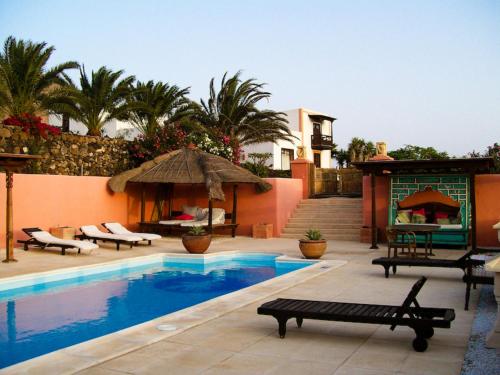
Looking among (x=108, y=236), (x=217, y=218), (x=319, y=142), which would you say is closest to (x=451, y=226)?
(x=217, y=218)

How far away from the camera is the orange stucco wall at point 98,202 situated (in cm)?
1511

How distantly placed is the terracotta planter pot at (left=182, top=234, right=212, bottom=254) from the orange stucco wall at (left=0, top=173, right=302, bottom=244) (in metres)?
4.81

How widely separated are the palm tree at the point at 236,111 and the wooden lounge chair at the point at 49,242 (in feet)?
45.3

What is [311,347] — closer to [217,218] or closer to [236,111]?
[217,218]

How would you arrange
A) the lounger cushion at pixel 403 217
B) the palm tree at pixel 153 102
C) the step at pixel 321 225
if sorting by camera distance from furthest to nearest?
1. the palm tree at pixel 153 102
2. the step at pixel 321 225
3. the lounger cushion at pixel 403 217

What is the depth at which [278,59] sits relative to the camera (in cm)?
1906

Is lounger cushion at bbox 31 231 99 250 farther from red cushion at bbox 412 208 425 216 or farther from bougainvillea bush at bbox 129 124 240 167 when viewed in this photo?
red cushion at bbox 412 208 425 216

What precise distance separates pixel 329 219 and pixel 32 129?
408 inches

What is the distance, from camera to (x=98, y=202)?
57.0 ft

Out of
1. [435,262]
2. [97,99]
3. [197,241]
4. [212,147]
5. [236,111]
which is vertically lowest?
[435,262]

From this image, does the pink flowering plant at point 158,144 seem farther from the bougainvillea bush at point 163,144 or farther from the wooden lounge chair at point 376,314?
the wooden lounge chair at point 376,314

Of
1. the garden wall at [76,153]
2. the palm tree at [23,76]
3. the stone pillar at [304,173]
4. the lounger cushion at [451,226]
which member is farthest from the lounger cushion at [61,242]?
the stone pillar at [304,173]

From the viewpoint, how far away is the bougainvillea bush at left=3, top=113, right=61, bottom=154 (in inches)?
708

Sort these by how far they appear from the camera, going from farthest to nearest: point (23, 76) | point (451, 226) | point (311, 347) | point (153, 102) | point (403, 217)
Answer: point (153, 102)
point (23, 76)
point (403, 217)
point (451, 226)
point (311, 347)
